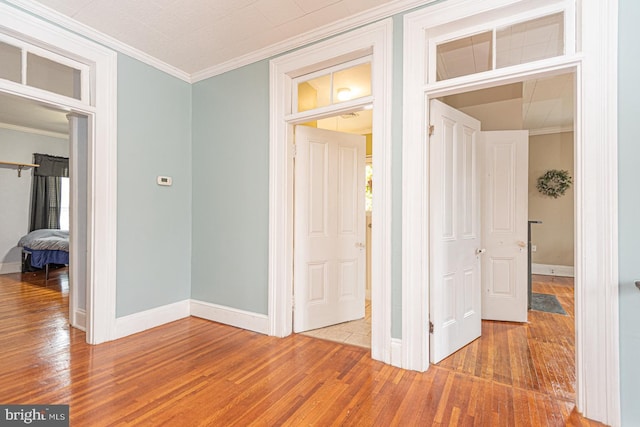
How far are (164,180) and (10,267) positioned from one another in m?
5.37

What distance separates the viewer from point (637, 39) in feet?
5.78

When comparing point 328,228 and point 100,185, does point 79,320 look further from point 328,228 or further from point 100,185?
point 328,228

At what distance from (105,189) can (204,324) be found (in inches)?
66.7

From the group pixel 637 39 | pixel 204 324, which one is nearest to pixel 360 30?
pixel 637 39

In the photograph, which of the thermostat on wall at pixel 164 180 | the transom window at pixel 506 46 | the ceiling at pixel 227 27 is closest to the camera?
the transom window at pixel 506 46

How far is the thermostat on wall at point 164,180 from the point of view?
342 centimetres

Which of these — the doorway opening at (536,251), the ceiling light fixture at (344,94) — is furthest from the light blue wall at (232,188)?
the doorway opening at (536,251)

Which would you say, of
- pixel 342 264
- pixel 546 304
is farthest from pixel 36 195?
pixel 546 304

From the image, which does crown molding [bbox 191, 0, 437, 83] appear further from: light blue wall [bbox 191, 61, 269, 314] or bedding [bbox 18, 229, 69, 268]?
bedding [bbox 18, 229, 69, 268]

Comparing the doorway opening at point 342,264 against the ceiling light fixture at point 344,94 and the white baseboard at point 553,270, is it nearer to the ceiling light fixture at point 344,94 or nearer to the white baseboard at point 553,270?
the ceiling light fixture at point 344,94

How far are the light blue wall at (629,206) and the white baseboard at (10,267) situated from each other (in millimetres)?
8954

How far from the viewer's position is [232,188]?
3438 mm

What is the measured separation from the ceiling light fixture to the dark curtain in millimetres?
7035

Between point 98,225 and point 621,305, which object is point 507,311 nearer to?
point 621,305
